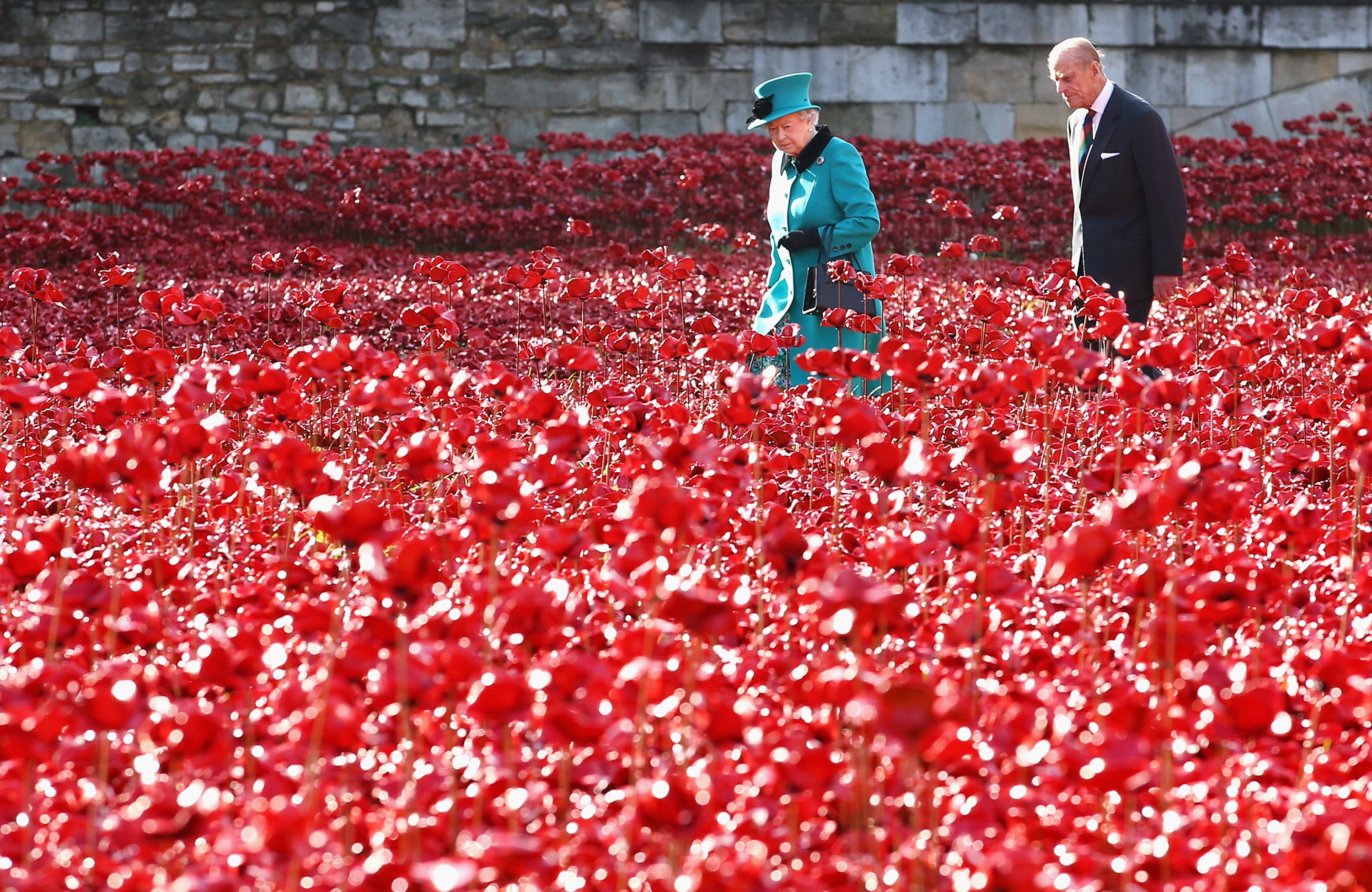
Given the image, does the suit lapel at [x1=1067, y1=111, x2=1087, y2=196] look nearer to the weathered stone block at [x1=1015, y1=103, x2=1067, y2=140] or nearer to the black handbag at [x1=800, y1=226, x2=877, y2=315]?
the black handbag at [x1=800, y1=226, x2=877, y2=315]

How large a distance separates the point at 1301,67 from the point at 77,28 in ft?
38.6

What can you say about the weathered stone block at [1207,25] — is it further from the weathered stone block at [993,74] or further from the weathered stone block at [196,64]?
the weathered stone block at [196,64]

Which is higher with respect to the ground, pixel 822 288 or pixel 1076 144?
pixel 1076 144

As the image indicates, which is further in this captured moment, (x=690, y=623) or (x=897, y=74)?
(x=897, y=74)

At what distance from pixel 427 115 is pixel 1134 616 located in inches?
456

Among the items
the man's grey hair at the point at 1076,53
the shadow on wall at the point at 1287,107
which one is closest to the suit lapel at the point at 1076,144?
the man's grey hair at the point at 1076,53

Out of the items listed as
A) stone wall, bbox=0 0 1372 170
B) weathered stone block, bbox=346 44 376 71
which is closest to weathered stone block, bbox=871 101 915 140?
stone wall, bbox=0 0 1372 170

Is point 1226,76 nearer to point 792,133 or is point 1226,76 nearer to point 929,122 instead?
point 929,122

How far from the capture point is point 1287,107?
1324cm

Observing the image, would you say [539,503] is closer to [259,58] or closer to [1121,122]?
[1121,122]

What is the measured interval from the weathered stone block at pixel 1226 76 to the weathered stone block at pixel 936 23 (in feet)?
7.07

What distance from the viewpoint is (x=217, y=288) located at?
7781 mm

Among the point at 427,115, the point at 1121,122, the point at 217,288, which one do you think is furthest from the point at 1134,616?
the point at 427,115

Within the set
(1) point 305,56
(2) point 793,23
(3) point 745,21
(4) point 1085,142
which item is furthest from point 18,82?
(4) point 1085,142
